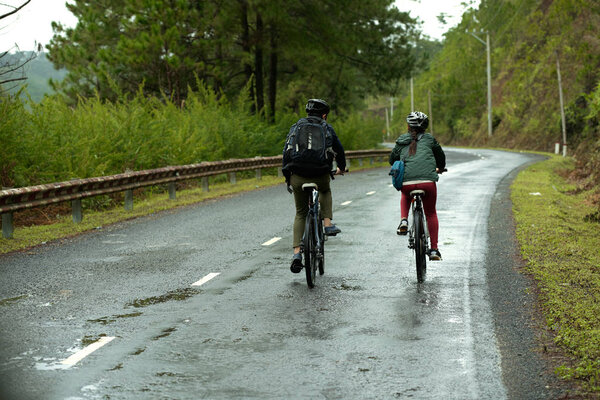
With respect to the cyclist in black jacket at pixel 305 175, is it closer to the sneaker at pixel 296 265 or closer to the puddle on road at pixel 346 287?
the sneaker at pixel 296 265

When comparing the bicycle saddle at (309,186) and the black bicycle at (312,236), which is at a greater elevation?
the bicycle saddle at (309,186)

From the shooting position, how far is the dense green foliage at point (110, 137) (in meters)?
17.4

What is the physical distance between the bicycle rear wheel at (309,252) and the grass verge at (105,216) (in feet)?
19.4

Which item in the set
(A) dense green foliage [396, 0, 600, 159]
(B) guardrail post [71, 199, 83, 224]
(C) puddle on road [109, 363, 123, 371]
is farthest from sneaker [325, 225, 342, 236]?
(A) dense green foliage [396, 0, 600, 159]

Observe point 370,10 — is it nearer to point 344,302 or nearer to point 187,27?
point 187,27

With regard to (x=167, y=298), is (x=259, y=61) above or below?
above

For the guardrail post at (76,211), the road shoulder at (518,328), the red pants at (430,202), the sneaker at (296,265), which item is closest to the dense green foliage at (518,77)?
the guardrail post at (76,211)

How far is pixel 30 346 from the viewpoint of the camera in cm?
658

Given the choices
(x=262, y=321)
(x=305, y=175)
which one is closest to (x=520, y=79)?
(x=305, y=175)

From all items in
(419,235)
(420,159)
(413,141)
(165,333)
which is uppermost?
(413,141)

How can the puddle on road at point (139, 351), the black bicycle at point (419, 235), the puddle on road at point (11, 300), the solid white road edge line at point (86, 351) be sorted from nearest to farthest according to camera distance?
1. the solid white road edge line at point (86, 351)
2. the puddle on road at point (139, 351)
3. the puddle on road at point (11, 300)
4. the black bicycle at point (419, 235)

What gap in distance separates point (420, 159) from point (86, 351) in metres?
4.84

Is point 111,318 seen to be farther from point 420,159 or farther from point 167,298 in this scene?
point 420,159

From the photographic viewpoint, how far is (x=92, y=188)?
1681 cm
